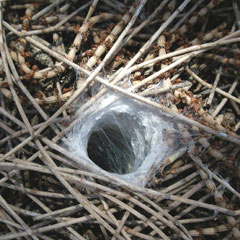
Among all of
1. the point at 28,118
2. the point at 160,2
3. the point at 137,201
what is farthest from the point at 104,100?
the point at 160,2

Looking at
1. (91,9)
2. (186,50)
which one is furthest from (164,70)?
(91,9)

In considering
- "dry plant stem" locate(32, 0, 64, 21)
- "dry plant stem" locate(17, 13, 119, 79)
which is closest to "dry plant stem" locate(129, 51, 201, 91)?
"dry plant stem" locate(17, 13, 119, 79)

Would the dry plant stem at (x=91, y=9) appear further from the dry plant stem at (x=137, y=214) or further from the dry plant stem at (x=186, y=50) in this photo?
the dry plant stem at (x=137, y=214)

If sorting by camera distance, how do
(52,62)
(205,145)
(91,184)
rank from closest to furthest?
1. (91,184)
2. (205,145)
3. (52,62)

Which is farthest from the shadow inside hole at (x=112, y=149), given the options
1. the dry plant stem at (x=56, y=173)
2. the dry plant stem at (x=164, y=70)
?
the dry plant stem at (x=56, y=173)

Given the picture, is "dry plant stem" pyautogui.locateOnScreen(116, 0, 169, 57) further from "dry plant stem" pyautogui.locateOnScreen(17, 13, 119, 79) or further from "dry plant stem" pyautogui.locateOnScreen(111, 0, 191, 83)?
"dry plant stem" pyautogui.locateOnScreen(17, 13, 119, 79)

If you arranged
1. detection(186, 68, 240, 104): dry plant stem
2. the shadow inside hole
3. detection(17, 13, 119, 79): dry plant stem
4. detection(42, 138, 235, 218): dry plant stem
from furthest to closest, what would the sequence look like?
the shadow inside hole → detection(186, 68, 240, 104): dry plant stem → detection(17, 13, 119, 79): dry plant stem → detection(42, 138, 235, 218): dry plant stem

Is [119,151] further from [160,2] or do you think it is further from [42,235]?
[160,2]
